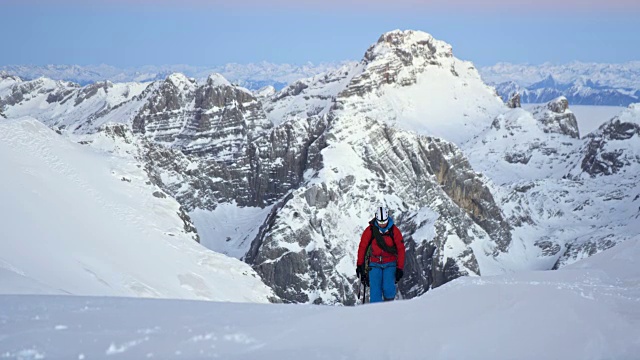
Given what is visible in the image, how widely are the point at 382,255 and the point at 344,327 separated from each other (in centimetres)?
836

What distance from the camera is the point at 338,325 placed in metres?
14.3

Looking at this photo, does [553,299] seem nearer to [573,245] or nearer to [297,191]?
[297,191]

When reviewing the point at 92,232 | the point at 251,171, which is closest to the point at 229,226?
the point at 251,171

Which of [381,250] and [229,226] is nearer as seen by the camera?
[381,250]

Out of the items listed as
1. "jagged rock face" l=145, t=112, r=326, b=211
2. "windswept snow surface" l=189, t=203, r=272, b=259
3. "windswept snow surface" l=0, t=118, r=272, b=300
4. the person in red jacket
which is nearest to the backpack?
the person in red jacket

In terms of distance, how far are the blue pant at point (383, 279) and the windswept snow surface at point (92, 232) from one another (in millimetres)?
11531

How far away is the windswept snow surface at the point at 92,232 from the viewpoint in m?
38.1

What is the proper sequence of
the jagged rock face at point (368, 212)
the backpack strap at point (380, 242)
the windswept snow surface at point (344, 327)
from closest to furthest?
the windswept snow surface at point (344, 327) → the backpack strap at point (380, 242) → the jagged rock face at point (368, 212)

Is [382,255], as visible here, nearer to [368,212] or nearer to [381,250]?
[381,250]

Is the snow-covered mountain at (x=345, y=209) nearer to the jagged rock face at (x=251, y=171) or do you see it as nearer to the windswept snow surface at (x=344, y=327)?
the jagged rock face at (x=251, y=171)

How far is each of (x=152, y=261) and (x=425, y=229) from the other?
87584mm

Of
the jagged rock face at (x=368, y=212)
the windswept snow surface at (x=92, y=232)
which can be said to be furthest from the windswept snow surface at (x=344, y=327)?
the jagged rock face at (x=368, y=212)

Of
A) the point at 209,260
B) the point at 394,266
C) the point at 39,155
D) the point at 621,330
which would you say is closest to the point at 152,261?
the point at 209,260

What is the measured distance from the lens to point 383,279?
22.5 metres
